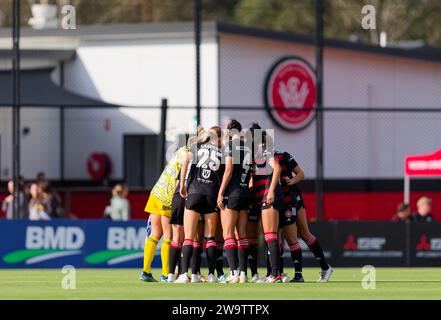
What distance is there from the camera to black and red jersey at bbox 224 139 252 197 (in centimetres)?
1881

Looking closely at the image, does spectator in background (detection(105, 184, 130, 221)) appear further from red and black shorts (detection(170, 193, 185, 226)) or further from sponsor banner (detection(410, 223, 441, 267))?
red and black shorts (detection(170, 193, 185, 226))

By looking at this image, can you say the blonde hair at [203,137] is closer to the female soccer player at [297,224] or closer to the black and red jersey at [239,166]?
the black and red jersey at [239,166]

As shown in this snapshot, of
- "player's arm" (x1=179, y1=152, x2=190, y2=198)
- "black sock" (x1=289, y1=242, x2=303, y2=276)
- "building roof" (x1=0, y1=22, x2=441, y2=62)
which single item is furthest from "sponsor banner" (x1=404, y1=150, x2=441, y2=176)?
"player's arm" (x1=179, y1=152, x2=190, y2=198)

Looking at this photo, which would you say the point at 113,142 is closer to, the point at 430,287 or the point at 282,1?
the point at 430,287

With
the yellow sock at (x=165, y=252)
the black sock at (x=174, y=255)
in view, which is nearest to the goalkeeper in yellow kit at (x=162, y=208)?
the yellow sock at (x=165, y=252)

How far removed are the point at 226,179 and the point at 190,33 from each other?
14.5 meters

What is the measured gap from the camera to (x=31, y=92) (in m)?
33.4

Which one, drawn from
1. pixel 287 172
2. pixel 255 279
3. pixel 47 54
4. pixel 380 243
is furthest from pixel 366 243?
pixel 47 54

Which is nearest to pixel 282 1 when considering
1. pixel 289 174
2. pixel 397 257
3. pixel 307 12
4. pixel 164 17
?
pixel 307 12

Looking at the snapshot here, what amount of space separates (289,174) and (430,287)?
7.87ft

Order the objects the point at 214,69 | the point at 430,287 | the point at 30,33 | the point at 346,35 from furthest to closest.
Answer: the point at 346,35 → the point at 30,33 → the point at 214,69 → the point at 430,287

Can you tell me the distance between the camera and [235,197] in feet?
62.1

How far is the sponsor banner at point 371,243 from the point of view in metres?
27.1

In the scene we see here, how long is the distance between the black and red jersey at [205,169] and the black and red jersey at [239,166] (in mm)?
173
